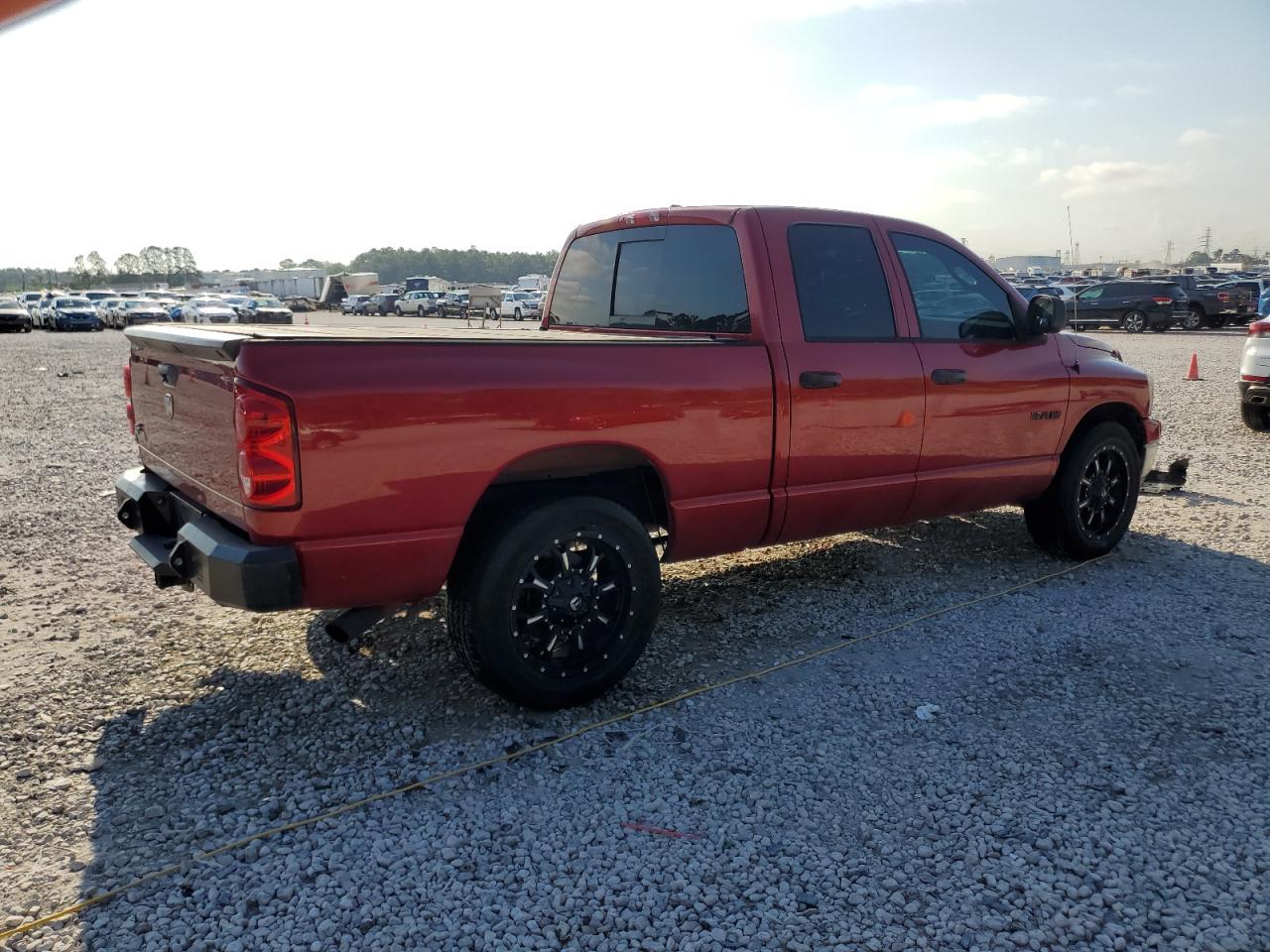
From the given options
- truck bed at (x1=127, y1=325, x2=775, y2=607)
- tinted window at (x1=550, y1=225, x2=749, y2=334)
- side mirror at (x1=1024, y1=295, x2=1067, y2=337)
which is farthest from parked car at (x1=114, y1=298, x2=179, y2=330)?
side mirror at (x1=1024, y1=295, x2=1067, y2=337)

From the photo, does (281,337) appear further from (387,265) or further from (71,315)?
(387,265)

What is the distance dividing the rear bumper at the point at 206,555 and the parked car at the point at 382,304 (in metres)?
56.8

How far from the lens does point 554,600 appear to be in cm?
363

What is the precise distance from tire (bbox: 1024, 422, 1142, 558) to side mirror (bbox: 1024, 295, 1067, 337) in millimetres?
873

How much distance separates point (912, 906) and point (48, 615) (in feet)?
14.1

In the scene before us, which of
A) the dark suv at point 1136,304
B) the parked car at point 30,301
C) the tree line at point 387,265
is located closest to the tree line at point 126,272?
the tree line at point 387,265

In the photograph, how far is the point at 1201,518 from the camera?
6688mm

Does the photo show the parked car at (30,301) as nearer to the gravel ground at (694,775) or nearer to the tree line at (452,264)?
the gravel ground at (694,775)

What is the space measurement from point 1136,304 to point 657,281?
29461mm

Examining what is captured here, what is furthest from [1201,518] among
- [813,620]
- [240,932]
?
[240,932]

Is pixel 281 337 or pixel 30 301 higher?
pixel 30 301

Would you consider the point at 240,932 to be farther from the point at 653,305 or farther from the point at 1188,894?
the point at 653,305

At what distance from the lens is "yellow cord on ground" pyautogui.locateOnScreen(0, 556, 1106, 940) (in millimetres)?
2594

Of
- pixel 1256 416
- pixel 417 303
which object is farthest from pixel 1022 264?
pixel 1256 416
